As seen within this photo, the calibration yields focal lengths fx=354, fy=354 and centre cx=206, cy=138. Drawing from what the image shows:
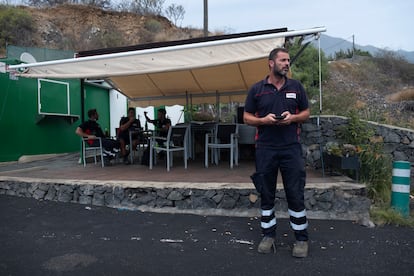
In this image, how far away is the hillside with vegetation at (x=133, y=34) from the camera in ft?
63.5

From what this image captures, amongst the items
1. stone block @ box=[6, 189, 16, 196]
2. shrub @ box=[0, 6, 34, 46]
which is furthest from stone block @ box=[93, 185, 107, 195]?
shrub @ box=[0, 6, 34, 46]

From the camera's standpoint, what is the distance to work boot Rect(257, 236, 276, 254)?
10.3 ft

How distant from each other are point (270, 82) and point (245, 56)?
1.69 meters

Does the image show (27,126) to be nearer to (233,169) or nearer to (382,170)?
(233,169)

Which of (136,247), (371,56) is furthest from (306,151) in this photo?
(371,56)

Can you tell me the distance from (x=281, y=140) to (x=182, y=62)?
238cm

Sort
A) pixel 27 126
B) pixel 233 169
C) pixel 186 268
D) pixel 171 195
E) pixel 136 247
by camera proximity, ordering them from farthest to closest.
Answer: pixel 27 126 < pixel 233 169 < pixel 171 195 < pixel 136 247 < pixel 186 268

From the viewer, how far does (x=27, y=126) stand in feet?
28.0

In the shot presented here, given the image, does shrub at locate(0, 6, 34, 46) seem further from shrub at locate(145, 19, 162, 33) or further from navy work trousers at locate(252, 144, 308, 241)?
navy work trousers at locate(252, 144, 308, 241)

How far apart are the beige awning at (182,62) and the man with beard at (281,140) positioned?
5.45 ft

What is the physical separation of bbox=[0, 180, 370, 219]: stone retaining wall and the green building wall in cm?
331

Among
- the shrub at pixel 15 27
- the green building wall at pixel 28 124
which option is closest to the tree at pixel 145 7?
the shrub at pixel 15 27

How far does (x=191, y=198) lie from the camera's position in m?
4.47

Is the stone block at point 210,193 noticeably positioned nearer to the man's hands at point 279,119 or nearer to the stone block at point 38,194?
the man's hands at point 279,119
